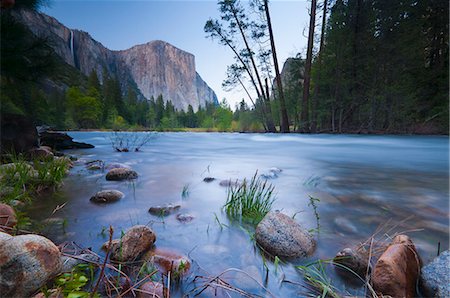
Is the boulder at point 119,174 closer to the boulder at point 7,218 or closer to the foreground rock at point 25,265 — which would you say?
the boulder at point 7,218

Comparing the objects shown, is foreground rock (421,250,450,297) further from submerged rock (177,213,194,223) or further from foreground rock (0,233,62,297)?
Answer: foreground rock (0,233,62,297)

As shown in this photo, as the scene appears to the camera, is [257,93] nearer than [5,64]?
No

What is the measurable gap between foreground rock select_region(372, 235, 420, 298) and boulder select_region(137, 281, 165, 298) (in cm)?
114

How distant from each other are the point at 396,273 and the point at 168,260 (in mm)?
1337

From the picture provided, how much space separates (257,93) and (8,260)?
16926mm

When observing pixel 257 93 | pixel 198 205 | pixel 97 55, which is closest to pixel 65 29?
pixel 97 55

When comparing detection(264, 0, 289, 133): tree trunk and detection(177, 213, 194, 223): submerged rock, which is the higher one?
detection(264, 0, 289, 133): tree trunk

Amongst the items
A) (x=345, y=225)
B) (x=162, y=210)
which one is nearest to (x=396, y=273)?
(x=345, y=225)

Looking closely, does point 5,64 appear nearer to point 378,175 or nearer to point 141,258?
point 141,258

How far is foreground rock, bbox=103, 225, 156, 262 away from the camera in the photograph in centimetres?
144

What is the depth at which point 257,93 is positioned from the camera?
1688 cm

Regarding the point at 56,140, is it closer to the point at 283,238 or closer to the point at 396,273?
the point at 283,238

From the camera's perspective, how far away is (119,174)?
12.7ft

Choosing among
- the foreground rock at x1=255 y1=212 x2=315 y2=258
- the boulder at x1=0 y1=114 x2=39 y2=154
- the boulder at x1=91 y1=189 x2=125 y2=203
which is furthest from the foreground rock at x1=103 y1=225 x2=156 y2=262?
the boulder at x1=0 y1=114 x2=39 y2=154
